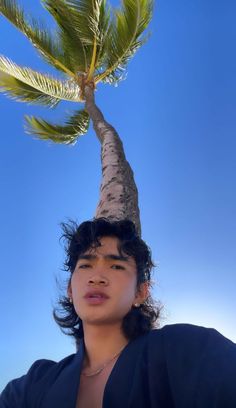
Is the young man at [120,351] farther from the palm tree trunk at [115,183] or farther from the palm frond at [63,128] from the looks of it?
the palm frond at [63,128]

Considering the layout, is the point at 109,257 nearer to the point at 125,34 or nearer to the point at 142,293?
the point at 142,293

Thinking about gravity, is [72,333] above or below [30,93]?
below

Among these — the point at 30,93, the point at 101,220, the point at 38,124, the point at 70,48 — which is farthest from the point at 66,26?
the point at 101,220

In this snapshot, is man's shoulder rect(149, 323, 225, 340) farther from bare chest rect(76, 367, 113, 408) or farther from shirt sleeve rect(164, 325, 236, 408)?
bare chest rect(76, 367, 113, 408)

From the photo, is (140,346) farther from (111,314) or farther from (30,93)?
(30,93)

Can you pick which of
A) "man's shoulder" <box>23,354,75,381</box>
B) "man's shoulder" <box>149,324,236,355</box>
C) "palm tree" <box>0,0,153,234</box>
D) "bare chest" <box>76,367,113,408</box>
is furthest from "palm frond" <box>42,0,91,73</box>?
"man's shoulder" <box>149,324,236,355</box>

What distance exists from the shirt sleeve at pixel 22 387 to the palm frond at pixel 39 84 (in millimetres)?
6906

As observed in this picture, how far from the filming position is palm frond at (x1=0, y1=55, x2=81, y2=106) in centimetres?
891

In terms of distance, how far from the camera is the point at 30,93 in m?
9.71

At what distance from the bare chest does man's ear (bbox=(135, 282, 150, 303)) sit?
58cm

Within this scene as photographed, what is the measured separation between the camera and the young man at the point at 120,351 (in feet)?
6.59

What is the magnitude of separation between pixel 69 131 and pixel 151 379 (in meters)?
8.73

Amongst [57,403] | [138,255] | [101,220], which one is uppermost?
[101,220]

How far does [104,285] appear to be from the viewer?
284cm
